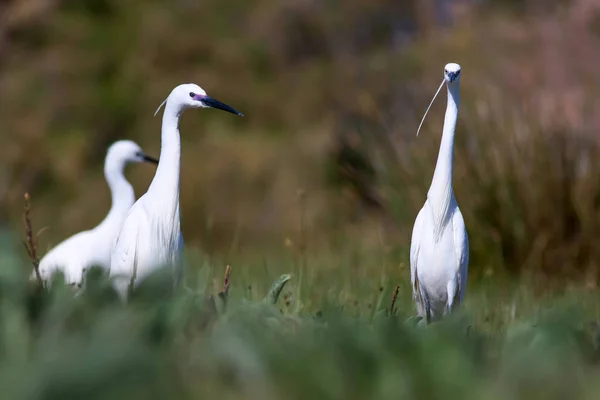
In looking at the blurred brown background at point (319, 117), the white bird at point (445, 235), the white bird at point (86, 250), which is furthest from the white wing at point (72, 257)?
the white bird at point (445, 235)

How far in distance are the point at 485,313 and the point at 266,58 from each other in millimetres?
12810

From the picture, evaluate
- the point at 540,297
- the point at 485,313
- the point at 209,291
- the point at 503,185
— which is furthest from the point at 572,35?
the point at 209,291

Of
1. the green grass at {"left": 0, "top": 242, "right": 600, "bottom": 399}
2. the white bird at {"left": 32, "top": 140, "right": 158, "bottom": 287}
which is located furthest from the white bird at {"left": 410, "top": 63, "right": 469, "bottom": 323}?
the white bird at {"left": 32, "top": 140, "right": 158, "bottom": 287}

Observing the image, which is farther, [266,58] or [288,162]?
[266,58]

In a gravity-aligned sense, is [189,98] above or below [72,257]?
above

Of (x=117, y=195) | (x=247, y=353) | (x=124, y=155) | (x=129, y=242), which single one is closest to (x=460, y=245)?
(x=129, y=242)

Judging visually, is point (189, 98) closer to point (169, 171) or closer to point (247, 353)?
point (169, 171)

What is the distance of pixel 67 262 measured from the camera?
17.9ft

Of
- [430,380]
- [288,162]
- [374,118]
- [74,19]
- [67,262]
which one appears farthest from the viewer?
[74,19]

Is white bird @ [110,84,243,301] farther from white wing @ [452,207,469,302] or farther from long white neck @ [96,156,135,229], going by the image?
long white neck @ [96,156,135,229]

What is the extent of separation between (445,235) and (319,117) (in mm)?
10472

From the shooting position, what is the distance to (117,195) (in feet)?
20.8

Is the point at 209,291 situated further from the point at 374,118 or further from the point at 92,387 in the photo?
the point at 374,118

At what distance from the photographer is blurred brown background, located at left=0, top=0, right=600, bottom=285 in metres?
6.79
